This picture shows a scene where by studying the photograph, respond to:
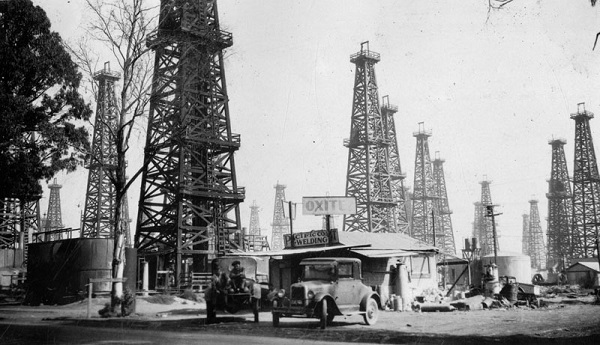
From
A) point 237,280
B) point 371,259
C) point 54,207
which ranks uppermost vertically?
point 54,207

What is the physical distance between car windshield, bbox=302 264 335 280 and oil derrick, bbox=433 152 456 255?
6400cm

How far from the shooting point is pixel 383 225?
5809cm

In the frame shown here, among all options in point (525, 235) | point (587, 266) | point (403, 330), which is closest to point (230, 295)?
point (403, 330)

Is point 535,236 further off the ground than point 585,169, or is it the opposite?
point 585,169

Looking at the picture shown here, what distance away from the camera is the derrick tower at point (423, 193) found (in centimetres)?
7912

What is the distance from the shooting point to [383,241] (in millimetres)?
30938

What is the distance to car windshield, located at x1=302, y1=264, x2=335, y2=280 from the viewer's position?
16.3 meters

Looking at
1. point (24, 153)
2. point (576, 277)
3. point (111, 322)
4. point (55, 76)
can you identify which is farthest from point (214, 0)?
point (576, 277)

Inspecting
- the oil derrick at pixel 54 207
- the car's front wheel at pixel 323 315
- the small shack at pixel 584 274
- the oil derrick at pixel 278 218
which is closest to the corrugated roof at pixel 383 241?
the car's front wheel at pixel 323 315

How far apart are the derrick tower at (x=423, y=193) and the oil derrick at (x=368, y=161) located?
1985 centimetres

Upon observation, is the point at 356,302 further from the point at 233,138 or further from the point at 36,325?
the point at 233,138

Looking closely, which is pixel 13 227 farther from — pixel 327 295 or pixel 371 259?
pixel 327 295

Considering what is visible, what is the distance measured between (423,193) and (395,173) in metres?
10.5

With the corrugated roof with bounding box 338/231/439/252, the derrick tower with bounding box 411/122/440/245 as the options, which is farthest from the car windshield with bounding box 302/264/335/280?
the derrick tower with bounding box 411/122/440/245
